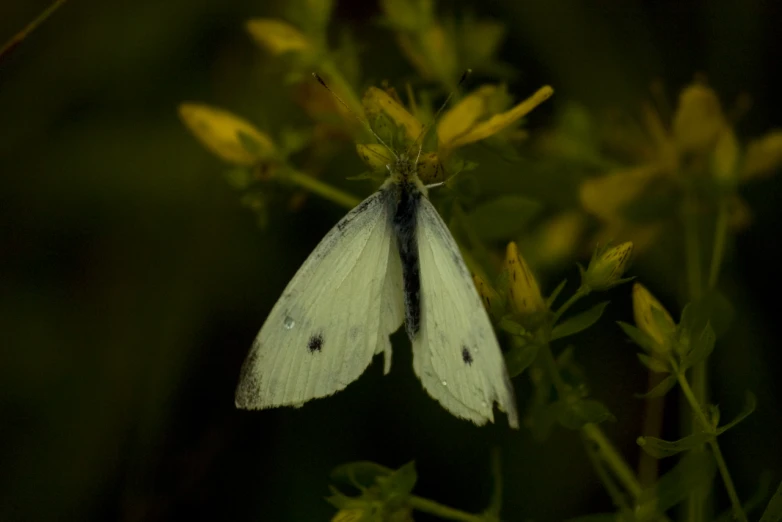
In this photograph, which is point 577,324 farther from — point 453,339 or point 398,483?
point 398,483

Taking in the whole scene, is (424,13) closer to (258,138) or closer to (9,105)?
(258,138)

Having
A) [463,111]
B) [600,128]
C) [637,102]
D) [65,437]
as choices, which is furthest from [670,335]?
[65,437]

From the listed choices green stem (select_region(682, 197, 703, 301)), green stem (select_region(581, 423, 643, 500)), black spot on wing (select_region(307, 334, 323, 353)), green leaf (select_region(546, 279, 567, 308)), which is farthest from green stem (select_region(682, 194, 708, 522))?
black spot on wing (select_region(307, 334, 323, 353))

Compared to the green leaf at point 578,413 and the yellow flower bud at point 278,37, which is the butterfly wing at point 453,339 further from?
the yellow flower bud at point 278,37

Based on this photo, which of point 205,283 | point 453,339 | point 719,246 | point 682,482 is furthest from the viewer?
point 205,283

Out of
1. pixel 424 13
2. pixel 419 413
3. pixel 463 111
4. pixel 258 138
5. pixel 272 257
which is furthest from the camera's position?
pixel 272 257

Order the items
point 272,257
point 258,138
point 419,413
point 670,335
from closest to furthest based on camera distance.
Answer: point 670,335 → point 258,138 → point 419,413 → point 272,257

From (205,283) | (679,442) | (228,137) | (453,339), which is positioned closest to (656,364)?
(679,442)
